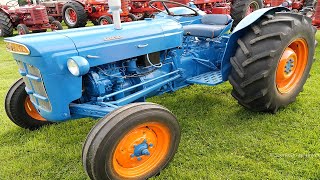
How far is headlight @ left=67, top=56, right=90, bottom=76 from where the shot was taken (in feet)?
7.55

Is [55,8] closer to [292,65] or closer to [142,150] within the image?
[292,65]

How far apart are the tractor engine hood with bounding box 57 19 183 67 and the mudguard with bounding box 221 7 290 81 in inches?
21.9

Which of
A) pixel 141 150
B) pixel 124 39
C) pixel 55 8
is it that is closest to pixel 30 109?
pixel 124 39

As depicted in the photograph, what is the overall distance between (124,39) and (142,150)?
3.47 ft

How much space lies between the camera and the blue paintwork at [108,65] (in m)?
2.42

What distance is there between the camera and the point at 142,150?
7.90 ft

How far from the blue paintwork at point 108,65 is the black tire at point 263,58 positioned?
0.50 ft

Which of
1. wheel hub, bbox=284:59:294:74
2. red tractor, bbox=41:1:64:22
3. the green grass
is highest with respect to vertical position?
wheel hub, bbox=284:59:294:74

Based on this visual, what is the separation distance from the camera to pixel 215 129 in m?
3.21

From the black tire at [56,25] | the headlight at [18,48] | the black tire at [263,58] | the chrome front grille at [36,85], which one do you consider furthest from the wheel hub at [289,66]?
the black tire at [56,25]

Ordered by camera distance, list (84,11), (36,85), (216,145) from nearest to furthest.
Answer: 1. (36,85)
2. (216,145)
3. (84,11)

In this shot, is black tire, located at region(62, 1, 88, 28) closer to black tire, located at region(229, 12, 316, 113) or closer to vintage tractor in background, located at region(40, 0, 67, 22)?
vintage tractor in background, located at region(40, 0, 67, 22)

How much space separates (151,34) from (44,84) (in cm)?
116

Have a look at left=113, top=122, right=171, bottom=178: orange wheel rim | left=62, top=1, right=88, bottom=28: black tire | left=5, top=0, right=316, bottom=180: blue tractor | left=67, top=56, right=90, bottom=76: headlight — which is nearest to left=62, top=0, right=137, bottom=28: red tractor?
left=62, top=1, right=88, bottom=28: black tire
